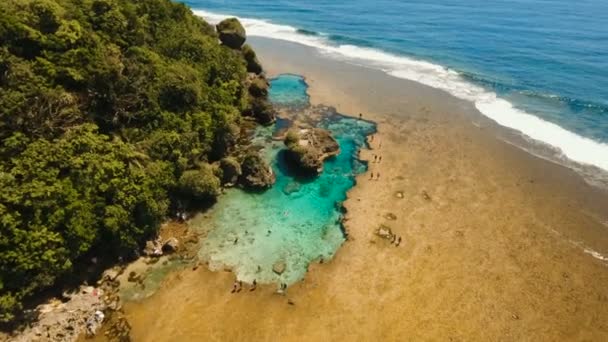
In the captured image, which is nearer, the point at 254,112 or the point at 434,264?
the point at 434,264

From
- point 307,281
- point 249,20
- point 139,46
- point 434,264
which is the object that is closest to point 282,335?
point 307,281

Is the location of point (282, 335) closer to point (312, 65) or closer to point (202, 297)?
point (202, 297)

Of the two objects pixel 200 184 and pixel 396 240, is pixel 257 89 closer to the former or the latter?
pixel 200 184

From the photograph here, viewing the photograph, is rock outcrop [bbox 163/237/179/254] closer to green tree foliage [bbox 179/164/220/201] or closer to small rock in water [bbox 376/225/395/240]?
green tree foliage [bbox 179/164/220/201]

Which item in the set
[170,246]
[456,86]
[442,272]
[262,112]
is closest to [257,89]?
[262,112]

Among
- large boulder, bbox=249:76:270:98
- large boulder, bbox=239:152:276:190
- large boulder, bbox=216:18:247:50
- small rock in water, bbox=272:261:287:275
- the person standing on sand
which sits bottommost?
the person standing on sand

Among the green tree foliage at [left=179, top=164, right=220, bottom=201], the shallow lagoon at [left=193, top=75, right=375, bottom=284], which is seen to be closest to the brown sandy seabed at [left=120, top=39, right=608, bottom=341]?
the shallow lagoon at [left=193, top=75, right=375, bottom=284]
